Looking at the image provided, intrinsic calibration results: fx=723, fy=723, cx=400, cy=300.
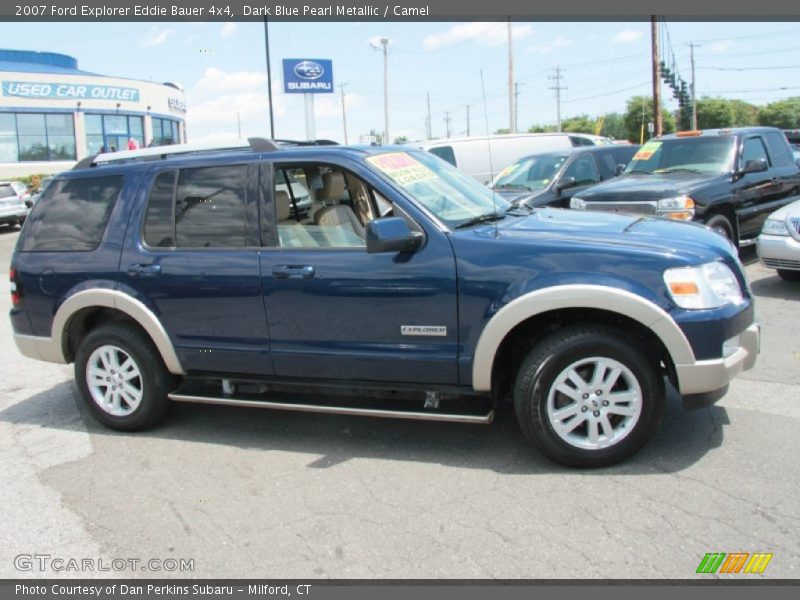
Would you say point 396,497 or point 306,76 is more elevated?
point 306,76

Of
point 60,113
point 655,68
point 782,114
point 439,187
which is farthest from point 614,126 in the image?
point 439,187

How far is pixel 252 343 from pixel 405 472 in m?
1.27

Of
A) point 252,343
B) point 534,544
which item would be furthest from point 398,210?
point 534,544

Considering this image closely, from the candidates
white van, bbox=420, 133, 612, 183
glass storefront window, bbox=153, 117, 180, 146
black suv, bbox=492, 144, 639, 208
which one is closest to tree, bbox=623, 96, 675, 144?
glass storefront window, bbox=153, 117, 180, 146

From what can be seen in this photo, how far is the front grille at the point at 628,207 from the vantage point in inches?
336

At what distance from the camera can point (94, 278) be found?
4.92 meters

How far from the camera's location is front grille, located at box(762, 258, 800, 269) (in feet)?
25.6

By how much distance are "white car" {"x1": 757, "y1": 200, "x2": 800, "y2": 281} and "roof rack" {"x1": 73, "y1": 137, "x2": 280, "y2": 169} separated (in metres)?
5.91

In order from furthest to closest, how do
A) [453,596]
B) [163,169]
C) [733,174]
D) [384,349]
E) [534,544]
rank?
[733,174] < [163,169] < [384,349] < [534,544] < [453,596]

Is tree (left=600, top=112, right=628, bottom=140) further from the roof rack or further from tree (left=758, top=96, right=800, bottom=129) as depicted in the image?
the roof rack

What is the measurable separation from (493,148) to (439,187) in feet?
39.3

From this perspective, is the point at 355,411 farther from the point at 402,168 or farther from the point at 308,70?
the point at 308,70

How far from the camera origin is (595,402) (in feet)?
12.8

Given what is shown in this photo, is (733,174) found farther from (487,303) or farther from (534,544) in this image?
(534,544)
